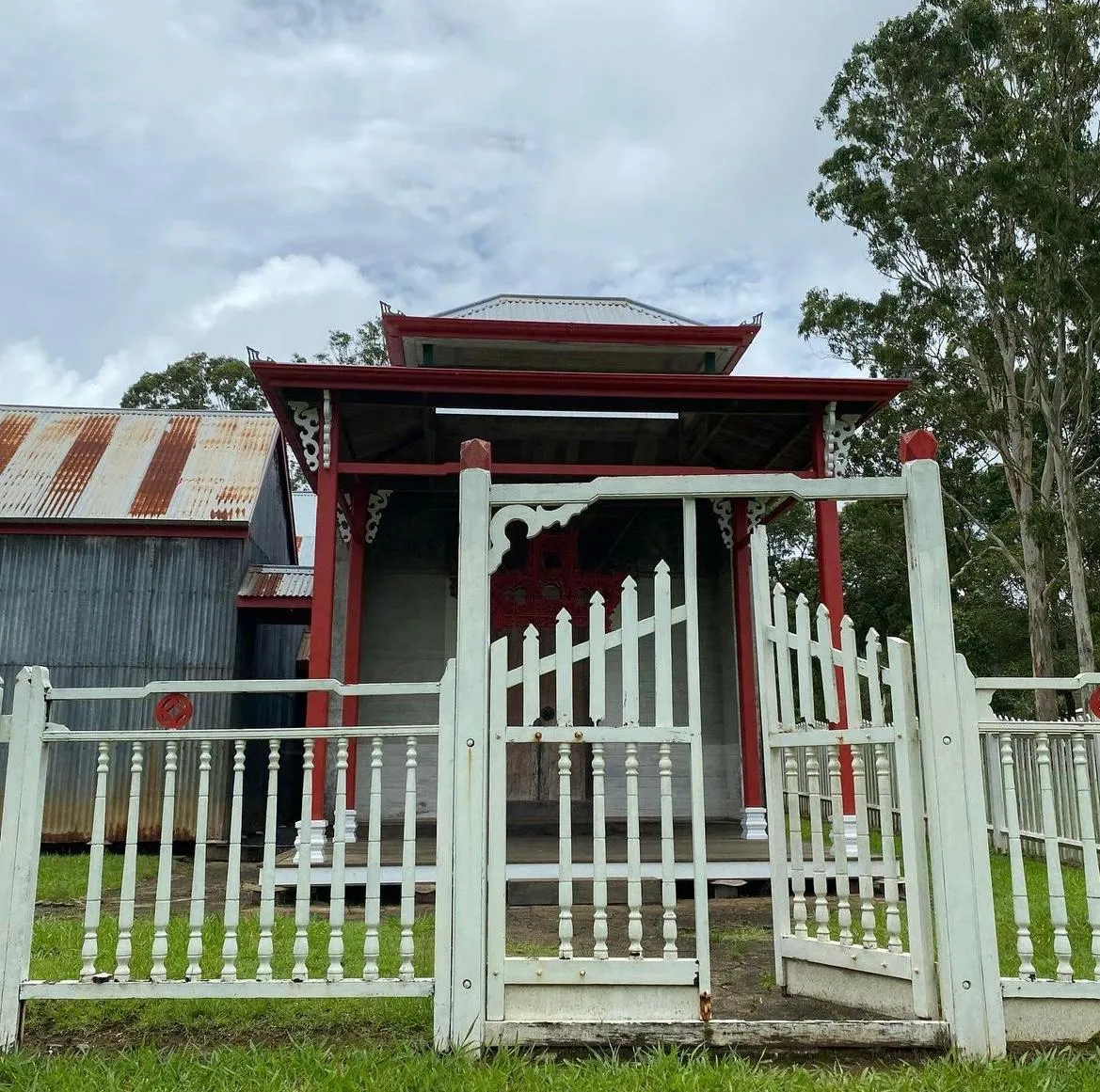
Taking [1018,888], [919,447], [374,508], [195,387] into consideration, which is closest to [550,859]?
[374,508]

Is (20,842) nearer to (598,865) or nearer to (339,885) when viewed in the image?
(339,885)

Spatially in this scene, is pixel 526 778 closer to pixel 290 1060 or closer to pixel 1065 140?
pixel 290 1060

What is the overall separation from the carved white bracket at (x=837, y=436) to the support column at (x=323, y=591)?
4.41 m

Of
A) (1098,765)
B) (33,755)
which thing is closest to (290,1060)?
(33,755)

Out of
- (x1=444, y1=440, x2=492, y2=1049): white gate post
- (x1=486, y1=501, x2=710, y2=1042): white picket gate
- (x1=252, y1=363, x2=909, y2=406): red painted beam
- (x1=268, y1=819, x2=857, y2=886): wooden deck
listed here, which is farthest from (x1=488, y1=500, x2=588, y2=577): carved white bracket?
(x1=252, y1=363, x2=909, y2=406): red painted beam

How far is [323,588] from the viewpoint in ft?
27.5

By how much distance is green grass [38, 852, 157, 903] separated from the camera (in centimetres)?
777

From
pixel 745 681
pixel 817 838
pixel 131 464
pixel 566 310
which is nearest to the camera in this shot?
pixel 817 838

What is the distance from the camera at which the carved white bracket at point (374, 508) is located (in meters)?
10.3

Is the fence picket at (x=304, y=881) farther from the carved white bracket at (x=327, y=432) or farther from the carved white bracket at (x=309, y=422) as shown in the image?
the carved white bracket at (x=309, y=422)

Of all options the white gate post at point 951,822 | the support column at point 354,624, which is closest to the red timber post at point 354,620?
the support column at point 354,624

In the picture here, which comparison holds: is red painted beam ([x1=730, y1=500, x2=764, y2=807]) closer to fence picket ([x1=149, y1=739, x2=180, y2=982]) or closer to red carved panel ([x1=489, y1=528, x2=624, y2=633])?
red carved panel ([x1=489, y1=528, x2=624, y2=633])

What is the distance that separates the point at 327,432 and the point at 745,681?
491 centimetres

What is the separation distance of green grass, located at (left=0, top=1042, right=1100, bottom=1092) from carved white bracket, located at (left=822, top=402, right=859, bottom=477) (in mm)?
6032
